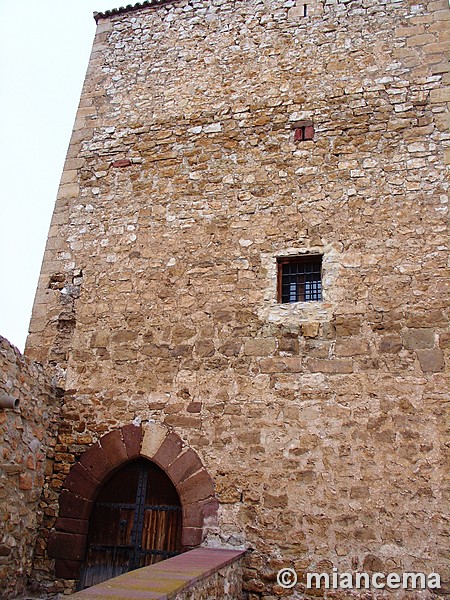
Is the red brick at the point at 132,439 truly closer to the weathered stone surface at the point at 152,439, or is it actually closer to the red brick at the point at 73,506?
the weathered stone surface at the point at 152,439

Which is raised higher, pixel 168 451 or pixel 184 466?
pixel 168 451

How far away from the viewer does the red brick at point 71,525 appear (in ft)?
17.1

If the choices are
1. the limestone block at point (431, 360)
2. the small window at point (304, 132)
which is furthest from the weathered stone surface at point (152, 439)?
the small window at point (304, 132)

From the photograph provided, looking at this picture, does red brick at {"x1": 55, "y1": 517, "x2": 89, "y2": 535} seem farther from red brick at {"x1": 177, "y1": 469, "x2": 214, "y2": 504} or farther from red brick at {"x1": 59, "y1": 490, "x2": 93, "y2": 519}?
red brick at {"x1": 177, "y1": 469, "x2": 214, "y2": 504}

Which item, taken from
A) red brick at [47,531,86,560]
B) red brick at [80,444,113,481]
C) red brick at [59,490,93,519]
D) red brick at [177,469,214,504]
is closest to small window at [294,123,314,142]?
red brick at [177,469,214,504]

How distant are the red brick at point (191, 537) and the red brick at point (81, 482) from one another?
1010 mm

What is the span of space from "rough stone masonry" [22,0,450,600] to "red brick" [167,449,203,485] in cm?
11

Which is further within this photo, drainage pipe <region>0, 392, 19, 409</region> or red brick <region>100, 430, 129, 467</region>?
red brick <region>100, 430, 129, 467</region>

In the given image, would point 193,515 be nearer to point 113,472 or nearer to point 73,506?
point 113,472

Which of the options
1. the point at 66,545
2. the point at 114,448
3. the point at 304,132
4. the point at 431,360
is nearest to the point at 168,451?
the point at 114,448

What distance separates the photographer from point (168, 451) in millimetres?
5195

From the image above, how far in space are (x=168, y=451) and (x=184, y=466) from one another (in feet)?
0.70

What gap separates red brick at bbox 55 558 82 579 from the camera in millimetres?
5078

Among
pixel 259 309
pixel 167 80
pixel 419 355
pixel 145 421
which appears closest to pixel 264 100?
pixel 167 80
